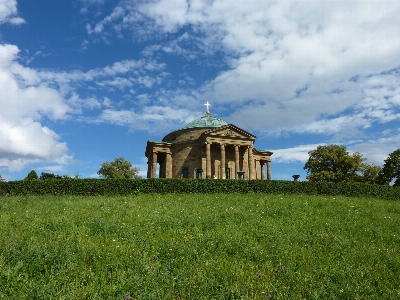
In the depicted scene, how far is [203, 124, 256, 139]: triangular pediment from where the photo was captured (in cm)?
4603

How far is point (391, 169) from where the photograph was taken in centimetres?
5678

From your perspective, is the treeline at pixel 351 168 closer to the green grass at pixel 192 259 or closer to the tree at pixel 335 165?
the tree at pixel 335 165

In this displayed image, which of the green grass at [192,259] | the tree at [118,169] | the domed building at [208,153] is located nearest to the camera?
the green grass at [192,259]

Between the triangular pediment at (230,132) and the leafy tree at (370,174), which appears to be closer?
the triangular pediment at (230,132)

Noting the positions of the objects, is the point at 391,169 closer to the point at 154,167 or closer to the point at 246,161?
the point at 246,161

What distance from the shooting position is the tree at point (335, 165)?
57188 mm

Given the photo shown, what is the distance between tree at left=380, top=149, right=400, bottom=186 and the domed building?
25.9 m

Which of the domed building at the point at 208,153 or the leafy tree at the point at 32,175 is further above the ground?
the domed building at the point at 208,153

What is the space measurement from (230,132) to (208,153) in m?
5.38

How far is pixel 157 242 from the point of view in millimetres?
8836

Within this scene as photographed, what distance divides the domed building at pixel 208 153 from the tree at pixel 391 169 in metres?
25.9

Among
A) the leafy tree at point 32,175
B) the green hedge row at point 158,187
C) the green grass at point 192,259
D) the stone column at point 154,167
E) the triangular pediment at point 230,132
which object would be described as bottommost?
the green grass at point 192,259

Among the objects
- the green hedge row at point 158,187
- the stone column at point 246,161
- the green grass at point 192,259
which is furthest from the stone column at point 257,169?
the green grass at point 192,259

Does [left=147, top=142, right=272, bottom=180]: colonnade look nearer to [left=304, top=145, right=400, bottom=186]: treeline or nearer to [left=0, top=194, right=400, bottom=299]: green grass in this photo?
[left=304, top=145, right=400, bottom=186]: treeline
